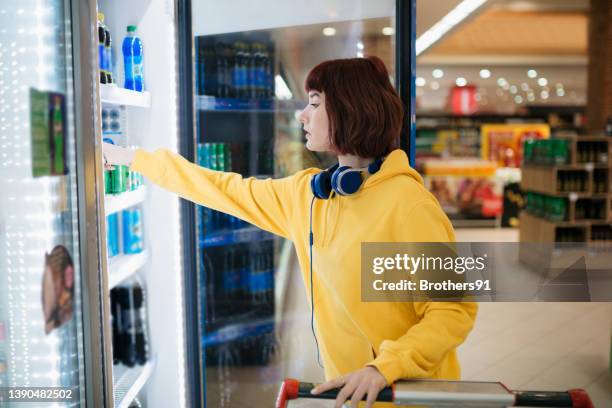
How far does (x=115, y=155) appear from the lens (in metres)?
2.19

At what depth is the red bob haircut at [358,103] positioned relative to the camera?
182 cm

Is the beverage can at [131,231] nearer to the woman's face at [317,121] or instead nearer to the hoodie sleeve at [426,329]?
the woman's face at [317,121]

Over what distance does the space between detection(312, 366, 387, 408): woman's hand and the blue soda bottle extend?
169cm

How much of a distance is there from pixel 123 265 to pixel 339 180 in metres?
1.15

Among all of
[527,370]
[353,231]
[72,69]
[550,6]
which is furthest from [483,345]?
[550,6]

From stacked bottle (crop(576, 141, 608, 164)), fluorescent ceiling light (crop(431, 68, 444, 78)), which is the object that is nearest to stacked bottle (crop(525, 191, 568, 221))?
stacked bottle (crop(576, 141, 608, 164))

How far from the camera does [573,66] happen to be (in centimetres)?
1862

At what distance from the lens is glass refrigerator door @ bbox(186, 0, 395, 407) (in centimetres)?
307

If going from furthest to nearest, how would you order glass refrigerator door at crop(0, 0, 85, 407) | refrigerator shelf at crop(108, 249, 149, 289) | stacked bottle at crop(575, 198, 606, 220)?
stacked bottle at crop(575, 198, 606, 220) → refrigerator shelf at crop(108, 249, 149, 289) → glass refrigerator door at crop(0, 0, 85, 407)

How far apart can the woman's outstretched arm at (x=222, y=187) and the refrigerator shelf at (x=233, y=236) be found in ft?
3.36

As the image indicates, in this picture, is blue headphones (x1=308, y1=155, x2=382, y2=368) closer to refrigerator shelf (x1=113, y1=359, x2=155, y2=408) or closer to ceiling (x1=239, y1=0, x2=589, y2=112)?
refrigerator shelf (x1=113, y1=359, x2=155, y2=408)

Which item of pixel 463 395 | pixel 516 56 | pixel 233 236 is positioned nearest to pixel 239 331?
pixel 233 236

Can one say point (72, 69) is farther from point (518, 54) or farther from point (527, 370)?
point (518, 54)

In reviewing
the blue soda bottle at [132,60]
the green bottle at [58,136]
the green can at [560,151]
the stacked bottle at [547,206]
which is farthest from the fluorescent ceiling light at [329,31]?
the stacked bottle at [547,206]
